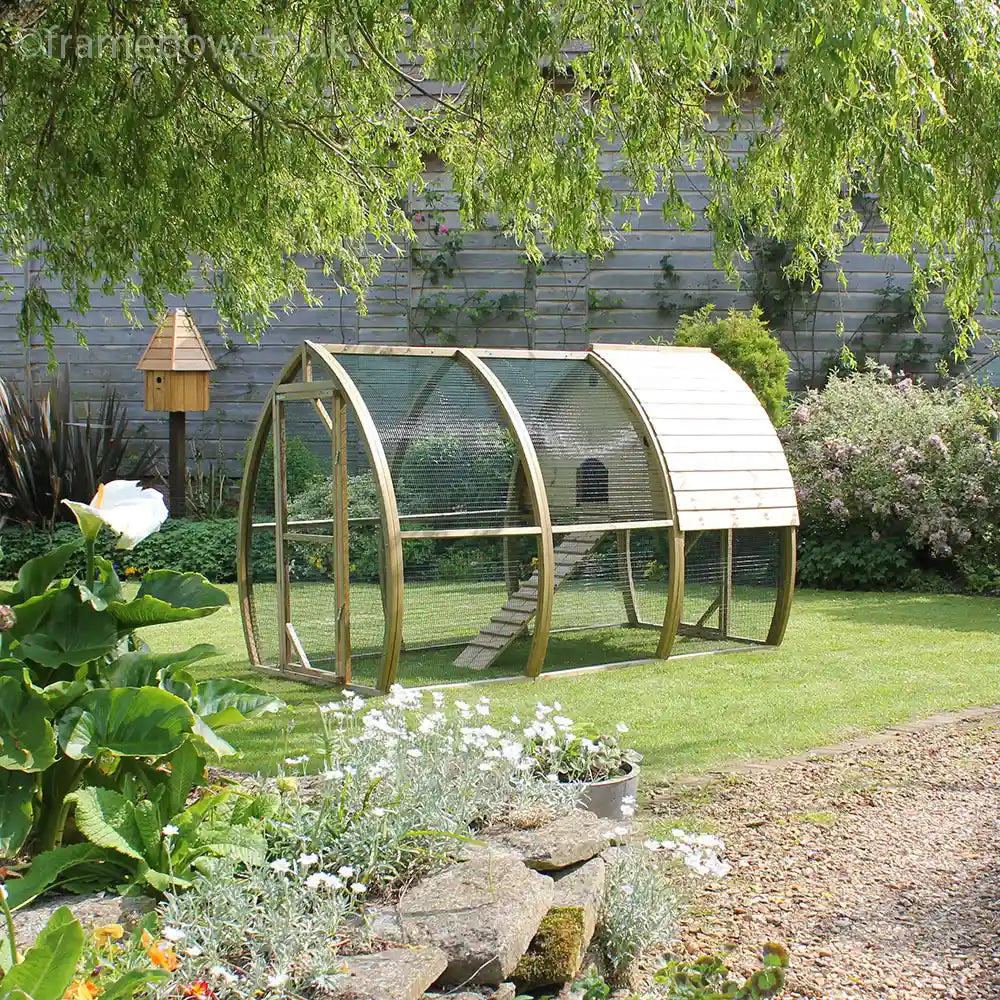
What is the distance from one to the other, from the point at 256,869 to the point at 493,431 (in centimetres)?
483

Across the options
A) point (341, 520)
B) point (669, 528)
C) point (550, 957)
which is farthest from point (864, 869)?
point (669, 528)

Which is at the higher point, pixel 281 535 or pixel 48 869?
pixel 281 535

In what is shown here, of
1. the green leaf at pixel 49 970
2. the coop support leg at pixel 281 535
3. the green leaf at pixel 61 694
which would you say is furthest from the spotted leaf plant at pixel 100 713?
the coop support leg at pixel 281 535

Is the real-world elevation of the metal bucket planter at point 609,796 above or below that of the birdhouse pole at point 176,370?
below

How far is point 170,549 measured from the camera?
39.0 ft

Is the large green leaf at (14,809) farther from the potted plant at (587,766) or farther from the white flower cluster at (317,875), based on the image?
the potted plant at (587,766)

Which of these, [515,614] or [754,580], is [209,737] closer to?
[515,614]

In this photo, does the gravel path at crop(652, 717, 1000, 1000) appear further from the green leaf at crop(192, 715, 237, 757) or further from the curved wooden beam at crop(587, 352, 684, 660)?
the curved wooden beam at crop(587, 352, 684, 660)

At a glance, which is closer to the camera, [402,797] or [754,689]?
[402,797]

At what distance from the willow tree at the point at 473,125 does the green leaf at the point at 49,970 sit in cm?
358

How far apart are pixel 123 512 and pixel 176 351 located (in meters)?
10.0

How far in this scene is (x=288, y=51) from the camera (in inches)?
290

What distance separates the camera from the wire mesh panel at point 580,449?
25.1 ft

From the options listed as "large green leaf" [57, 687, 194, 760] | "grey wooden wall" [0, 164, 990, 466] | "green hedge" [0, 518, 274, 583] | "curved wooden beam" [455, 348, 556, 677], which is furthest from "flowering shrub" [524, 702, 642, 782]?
"grey wooden wall" [0, 164, 990, 466]
